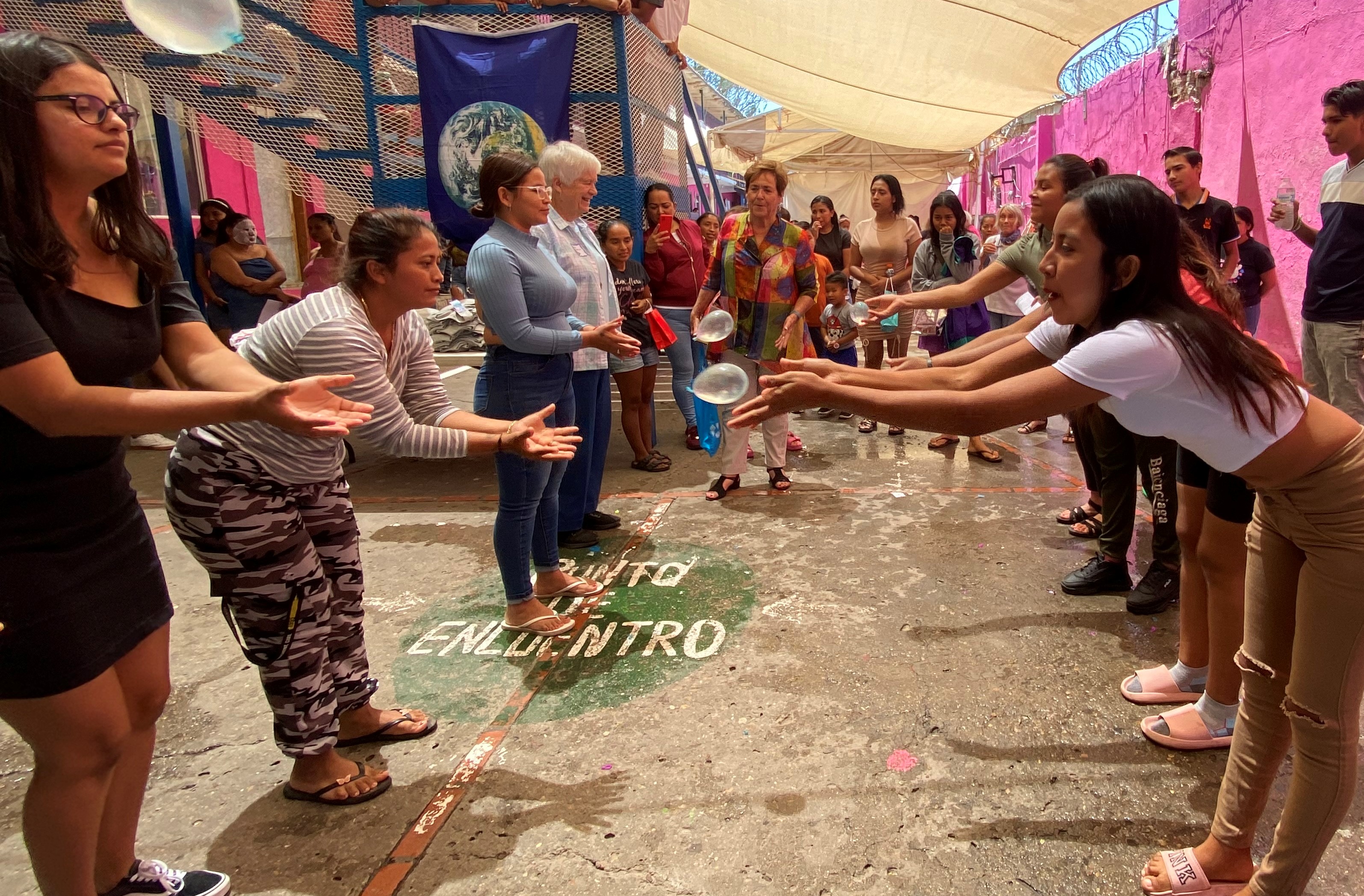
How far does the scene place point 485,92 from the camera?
5.32 metres

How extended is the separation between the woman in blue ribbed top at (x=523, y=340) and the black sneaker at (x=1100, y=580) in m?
2.18

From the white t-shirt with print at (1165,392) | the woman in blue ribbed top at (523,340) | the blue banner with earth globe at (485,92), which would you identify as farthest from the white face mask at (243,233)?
the white t-shirt with print at (1165,392)

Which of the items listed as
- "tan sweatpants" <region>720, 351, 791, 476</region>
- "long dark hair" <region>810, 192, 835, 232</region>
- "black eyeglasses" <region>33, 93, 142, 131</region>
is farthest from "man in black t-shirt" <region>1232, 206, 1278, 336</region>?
"black eyeglasses" <region>33, 93, 142, 131</region>

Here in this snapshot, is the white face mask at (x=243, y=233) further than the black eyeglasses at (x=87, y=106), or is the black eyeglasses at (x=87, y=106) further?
the white face mask at (x=243, y=233)

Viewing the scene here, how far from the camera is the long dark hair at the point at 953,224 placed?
5.69m

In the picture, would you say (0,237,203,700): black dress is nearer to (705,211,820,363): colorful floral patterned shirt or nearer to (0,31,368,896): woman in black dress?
(0,31,368,896): woman in black dress

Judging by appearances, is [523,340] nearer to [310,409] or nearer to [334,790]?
[310,409]

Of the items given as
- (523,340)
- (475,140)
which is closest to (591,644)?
(523,340)

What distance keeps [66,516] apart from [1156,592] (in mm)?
3633

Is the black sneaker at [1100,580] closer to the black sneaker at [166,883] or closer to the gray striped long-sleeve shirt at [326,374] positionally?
the gray striped long-sleeve shirt at [326,374]

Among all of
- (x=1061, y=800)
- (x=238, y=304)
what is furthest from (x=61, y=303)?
(x=238, y=304)

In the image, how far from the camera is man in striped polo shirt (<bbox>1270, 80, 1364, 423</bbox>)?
382cm

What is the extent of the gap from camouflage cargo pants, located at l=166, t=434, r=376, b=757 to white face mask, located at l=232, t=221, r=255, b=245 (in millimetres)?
5033

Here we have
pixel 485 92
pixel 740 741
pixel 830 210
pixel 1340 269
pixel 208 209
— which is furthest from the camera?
pixel 830 210
